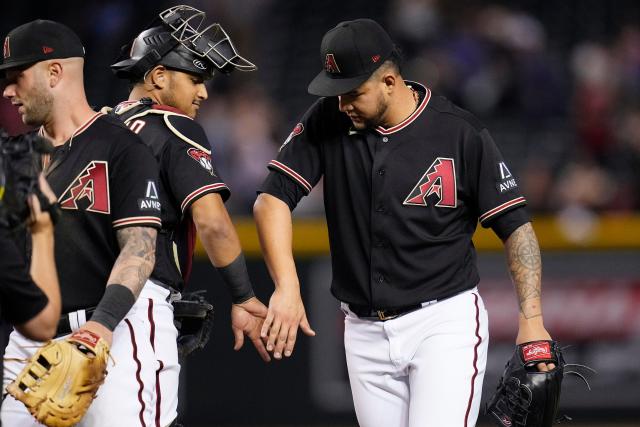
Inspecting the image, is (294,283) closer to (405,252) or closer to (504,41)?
(405,252)

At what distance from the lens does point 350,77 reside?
5.07m

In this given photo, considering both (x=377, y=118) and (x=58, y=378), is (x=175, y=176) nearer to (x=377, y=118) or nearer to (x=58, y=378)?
(x=377, y=118)

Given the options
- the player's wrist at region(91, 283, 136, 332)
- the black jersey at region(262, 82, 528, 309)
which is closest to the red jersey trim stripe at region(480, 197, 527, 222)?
the black jersey at region(262, 82, 528, 309)

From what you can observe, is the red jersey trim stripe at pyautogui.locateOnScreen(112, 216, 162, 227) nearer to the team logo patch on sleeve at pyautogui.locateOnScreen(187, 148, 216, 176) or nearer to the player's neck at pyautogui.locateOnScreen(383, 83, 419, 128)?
the team logo patch on sleeve at pyautogui.locateOnScreen(187, 148, 216, 176)

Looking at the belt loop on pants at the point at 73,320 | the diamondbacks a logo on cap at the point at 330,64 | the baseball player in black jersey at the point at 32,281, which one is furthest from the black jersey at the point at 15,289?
the diamondbacks a logo on cap at the point at 330,64

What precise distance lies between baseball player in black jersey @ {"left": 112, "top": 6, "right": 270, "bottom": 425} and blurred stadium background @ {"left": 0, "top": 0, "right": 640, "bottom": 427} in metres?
3.96

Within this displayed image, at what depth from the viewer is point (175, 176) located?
4883 millimetres

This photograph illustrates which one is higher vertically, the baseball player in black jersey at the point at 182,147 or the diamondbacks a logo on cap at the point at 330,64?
the diamondbacks a logo on cap at the point at 330,64

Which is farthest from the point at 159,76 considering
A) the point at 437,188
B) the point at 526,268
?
the point at 526,268

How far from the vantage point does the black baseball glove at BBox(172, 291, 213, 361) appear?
5094 mm

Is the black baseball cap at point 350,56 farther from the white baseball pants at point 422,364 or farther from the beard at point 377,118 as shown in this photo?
the white baseball pants at point 422,364

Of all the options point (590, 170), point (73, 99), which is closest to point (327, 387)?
point (590, 170)

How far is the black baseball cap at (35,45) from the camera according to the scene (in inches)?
181

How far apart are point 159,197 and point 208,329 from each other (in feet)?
2.78
